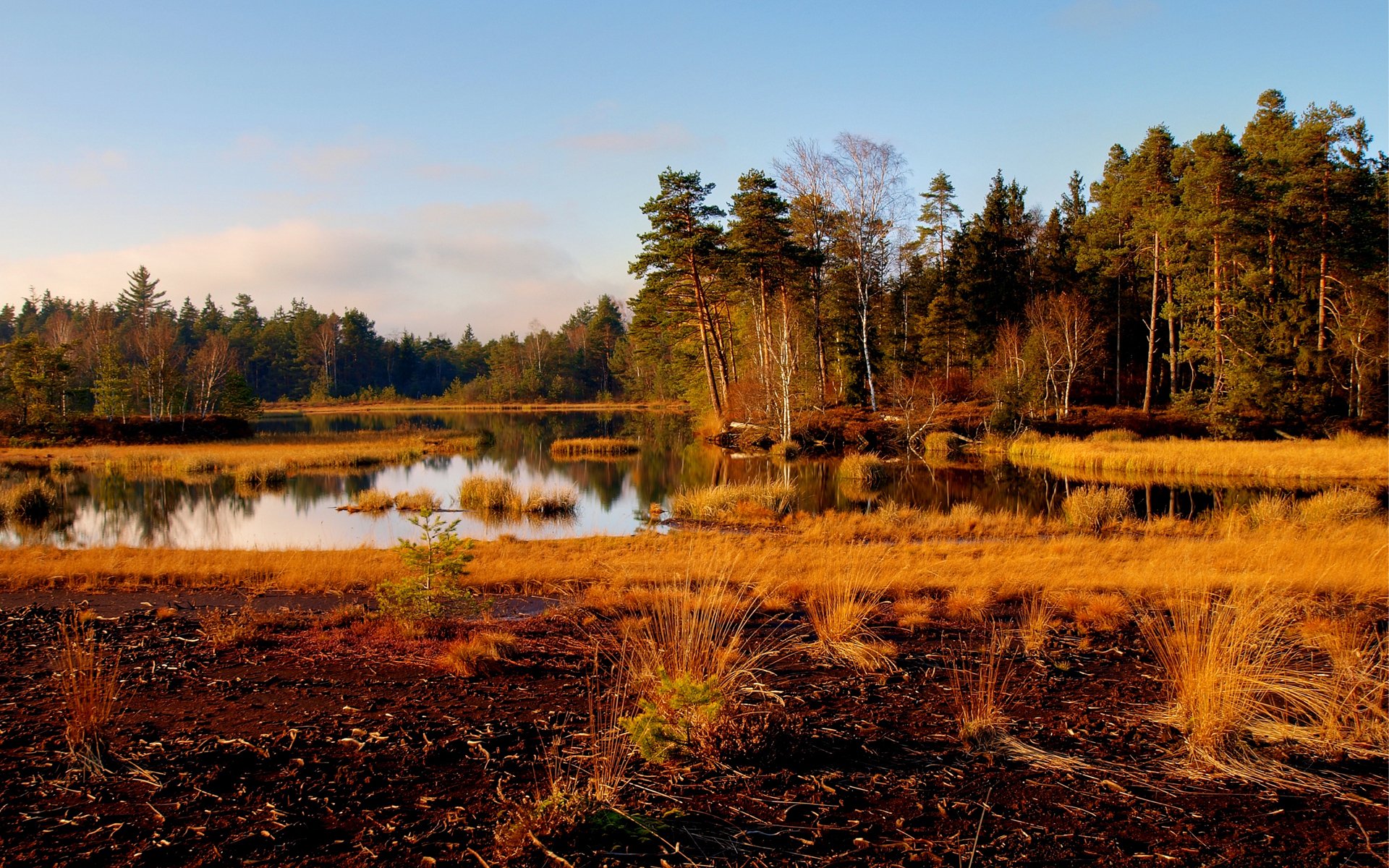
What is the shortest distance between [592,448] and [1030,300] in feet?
95.3

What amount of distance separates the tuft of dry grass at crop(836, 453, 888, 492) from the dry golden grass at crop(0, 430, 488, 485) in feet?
63.7

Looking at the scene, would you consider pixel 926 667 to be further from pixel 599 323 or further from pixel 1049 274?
pixel 599 323

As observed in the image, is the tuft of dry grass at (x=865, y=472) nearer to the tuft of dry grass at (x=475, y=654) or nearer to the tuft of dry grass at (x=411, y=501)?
the tuft of dry grass at (x=411, y=501)

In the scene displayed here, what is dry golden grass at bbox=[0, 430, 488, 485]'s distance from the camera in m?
31.2

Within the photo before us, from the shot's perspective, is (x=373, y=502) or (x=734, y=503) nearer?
(x=734, y=503)

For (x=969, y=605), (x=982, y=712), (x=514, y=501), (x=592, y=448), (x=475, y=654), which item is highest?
(x=592, y=448)

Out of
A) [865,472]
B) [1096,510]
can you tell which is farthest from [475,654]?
[865,472]

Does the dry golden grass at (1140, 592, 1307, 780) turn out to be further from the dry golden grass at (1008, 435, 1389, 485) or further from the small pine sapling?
the dry golden grass at (1008, 435, 1389, 485)

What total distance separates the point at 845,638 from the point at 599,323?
104880 mm

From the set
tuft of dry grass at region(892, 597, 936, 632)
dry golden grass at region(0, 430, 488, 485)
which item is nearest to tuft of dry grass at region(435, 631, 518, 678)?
tuft of dry grass at region(892, 597, 936, 632)

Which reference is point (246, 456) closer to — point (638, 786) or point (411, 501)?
point (411, 501)

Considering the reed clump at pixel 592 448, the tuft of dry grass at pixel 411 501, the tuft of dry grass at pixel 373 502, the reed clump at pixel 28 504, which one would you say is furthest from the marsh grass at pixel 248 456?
the tuft of dry grass at pixel 411 501

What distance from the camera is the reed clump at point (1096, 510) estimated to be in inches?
667

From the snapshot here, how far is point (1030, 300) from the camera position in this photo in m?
49.1
